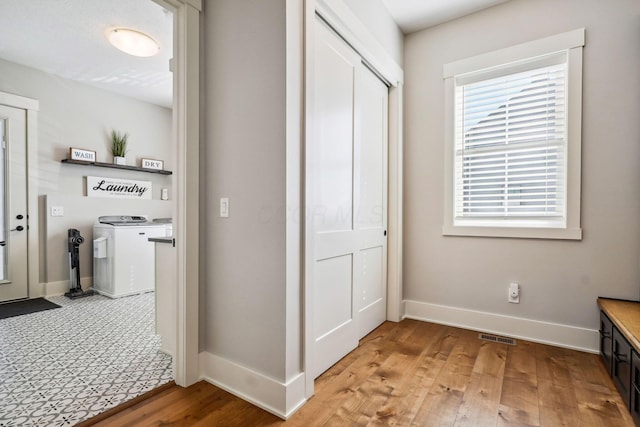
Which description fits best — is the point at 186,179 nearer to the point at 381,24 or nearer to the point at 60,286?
the point at 381,24

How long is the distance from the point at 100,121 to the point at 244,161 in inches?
148

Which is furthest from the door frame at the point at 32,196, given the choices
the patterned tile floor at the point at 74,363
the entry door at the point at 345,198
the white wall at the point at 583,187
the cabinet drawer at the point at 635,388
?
the cabinet drawer at the point at 635,388

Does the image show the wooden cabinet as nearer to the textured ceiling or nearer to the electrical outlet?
the electrical outlet

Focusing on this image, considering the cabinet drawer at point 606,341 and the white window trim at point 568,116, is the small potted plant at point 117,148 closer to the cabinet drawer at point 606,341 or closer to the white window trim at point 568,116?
the white window trim at point 568,116

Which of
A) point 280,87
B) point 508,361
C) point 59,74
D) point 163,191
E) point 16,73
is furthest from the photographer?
point 163,191

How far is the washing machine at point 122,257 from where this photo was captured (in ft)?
12.7

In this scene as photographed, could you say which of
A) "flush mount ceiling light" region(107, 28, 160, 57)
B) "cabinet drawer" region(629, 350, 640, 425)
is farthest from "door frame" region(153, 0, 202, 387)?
"cabinet drawer" region(629, 350, 640, 425)

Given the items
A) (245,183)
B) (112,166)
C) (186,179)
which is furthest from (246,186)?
(112,166)

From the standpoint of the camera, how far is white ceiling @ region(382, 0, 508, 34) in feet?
8.76

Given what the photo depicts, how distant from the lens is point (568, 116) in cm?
239

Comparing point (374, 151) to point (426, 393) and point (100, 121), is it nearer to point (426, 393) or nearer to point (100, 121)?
point (426, 393)

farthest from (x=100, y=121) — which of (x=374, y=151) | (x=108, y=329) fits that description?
(x=374, y=151)

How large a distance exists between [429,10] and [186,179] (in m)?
2.53

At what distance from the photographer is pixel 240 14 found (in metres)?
1.78
